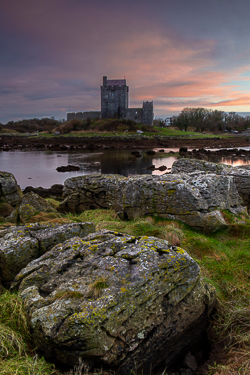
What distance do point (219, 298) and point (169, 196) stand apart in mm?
4137

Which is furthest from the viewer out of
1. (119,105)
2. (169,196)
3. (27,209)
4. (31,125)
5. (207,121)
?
(207,121)

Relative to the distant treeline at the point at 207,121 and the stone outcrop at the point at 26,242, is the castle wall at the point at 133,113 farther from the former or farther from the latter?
the stone outcrop at the point at 26,242

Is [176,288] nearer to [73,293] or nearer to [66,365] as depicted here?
[73,293]

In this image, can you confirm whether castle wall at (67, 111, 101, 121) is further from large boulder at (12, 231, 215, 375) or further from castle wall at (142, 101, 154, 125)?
large boulder at (12, 231, 215, 375)

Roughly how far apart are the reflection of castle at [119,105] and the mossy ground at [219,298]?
238 ft

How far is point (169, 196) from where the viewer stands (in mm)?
8438

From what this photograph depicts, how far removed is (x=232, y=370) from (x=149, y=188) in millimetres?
6069

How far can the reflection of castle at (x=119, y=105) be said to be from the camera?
7556 centimetres

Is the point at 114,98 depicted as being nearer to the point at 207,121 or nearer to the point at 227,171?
the point at 207,121

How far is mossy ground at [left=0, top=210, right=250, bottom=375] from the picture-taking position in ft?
10.3

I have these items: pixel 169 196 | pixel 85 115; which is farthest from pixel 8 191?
pixel 85 115

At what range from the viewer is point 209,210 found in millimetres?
8352

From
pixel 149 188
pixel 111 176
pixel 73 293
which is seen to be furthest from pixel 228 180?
pixel 73 293

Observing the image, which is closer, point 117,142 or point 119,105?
point 117,142
